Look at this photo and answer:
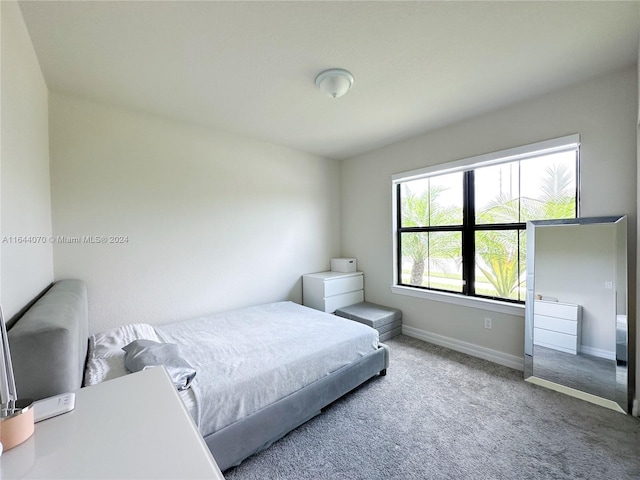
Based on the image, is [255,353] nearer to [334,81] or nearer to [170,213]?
[170,213]

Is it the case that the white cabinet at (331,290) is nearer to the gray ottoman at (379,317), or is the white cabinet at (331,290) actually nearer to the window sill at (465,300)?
the gray ottoman at (379,317)

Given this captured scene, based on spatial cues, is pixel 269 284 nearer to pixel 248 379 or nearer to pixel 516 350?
pixel 248 379

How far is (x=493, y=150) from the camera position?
264 cm

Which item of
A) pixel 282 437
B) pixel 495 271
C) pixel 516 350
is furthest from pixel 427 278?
pixel 282 437

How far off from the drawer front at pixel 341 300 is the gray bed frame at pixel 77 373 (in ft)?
3.62

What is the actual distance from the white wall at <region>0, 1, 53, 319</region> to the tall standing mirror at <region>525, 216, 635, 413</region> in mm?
3515

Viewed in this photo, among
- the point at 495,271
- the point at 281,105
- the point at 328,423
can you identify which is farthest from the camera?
the point at 495,271

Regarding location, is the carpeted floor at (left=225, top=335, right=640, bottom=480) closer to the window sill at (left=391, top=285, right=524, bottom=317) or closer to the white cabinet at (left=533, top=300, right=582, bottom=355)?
the white cabinet at (left=533, top=300, right=582, bottom=355)

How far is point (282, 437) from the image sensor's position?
1735 mm

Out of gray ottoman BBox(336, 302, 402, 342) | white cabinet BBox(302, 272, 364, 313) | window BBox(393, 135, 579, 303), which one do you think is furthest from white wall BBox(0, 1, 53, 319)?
window BBox(393, 135, 579, 303)

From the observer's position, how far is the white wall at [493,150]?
2002 mm

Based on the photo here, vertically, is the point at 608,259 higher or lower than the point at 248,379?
higher

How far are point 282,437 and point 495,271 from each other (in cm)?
249

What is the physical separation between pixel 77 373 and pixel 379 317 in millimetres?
2696
